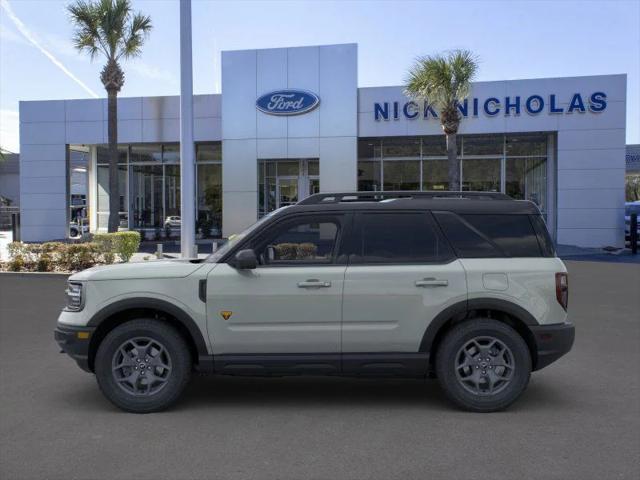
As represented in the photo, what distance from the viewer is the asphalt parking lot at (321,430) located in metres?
4.07

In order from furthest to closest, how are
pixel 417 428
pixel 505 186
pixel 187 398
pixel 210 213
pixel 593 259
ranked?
1. pixel 210 213
2. pixel 505 186
3. pixel 593 259
4. pixel 187 398
5. pixel 417 428

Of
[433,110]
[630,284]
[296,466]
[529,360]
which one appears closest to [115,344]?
[296,466]

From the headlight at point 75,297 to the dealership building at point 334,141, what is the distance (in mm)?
19952

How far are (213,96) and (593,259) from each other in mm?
16132

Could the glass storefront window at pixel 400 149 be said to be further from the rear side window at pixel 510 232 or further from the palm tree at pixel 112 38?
the rear side window at pixel 510 232

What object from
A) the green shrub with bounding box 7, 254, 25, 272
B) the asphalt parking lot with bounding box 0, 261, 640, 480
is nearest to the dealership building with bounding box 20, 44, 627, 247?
the green shrub with bounding box 7, 254, 25, 272

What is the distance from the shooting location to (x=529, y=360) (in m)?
5.18

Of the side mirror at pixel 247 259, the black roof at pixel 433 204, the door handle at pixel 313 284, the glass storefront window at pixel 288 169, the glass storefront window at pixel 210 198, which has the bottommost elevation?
the door handle at pixel 313 284

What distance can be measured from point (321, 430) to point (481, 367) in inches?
56.0

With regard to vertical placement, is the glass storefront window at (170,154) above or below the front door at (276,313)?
above

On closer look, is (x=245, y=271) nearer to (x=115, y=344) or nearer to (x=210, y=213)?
(x=115, y=344)

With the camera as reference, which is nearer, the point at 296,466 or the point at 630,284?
the point at 296,466

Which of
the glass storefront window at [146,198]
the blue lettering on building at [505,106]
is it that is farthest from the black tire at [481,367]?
the glass storefront window at [146,198]

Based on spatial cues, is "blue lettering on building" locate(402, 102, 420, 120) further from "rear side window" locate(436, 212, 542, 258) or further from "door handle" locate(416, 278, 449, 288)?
"door handle" locate(416, 278, 449, 288)
